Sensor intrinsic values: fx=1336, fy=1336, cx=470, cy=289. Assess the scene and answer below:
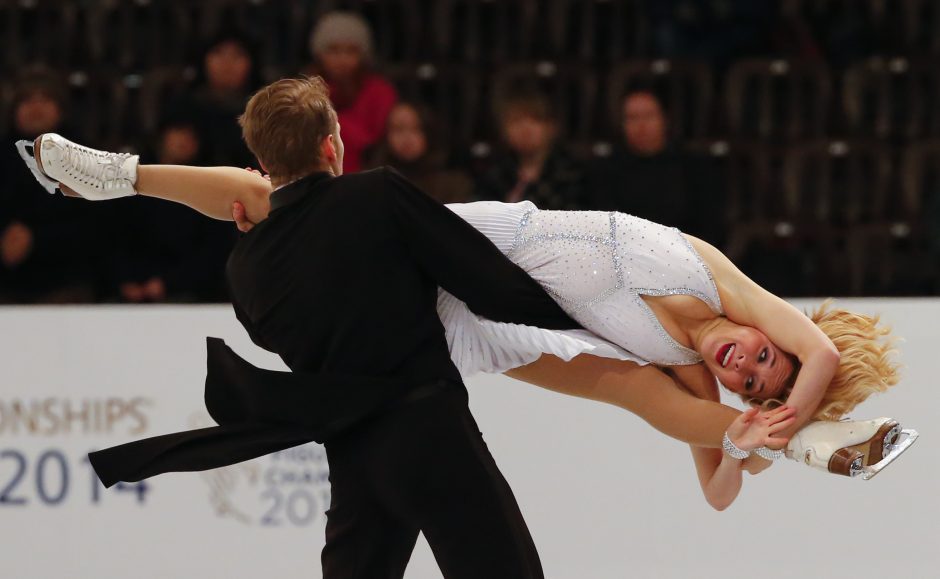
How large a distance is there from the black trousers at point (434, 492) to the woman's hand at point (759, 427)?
2.02 ft

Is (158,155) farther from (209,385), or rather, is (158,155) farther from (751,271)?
(209,385)

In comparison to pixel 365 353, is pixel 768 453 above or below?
below

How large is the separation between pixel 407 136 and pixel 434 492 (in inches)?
129

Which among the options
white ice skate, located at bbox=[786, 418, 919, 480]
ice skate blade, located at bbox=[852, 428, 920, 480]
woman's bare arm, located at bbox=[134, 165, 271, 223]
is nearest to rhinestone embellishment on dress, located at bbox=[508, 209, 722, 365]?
white ice skate, located at bbox=[786, 418, 919, 480]

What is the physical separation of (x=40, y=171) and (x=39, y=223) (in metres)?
2.70

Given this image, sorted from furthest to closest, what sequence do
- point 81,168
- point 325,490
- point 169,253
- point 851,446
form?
point 169,253
point 325,490
point 81,168
point 851,446

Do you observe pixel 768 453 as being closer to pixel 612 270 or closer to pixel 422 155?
pixel 612 270

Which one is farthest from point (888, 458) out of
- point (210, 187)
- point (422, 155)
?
point (422, 155)

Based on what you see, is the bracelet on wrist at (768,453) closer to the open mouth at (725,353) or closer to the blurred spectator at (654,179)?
the open mouth at (725,353)

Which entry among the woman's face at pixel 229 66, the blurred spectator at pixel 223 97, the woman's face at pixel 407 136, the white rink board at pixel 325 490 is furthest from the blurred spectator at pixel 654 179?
the woman's face at pixel 229 66

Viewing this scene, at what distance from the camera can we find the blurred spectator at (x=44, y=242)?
224 inches

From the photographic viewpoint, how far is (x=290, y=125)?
2.72m

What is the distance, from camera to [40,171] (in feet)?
10.3

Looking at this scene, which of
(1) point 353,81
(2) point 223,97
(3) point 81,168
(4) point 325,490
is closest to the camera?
(3) point 81,168
